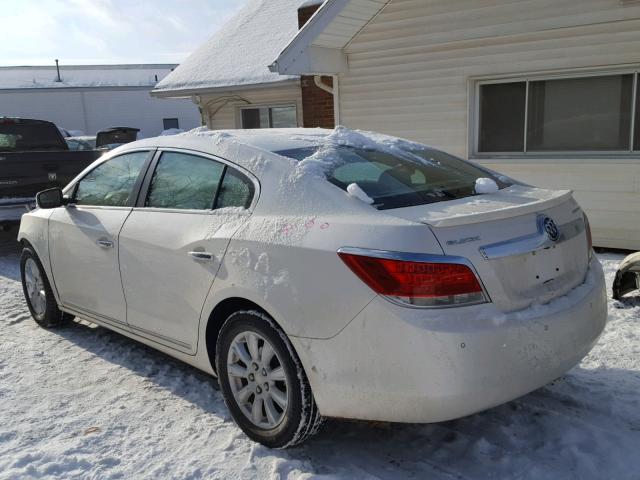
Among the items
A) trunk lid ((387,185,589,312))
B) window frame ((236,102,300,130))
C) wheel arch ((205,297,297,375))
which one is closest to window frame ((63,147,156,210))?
wheel arch ((205,297,297,375))

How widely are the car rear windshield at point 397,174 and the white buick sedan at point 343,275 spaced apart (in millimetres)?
14

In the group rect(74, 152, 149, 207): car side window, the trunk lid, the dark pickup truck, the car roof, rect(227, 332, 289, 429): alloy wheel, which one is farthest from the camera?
the dark pickup truck

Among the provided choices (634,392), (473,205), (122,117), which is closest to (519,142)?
(634,392)

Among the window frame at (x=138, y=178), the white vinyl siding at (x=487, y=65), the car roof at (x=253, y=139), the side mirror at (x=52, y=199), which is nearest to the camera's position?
the car roof at (x=253, y=139)

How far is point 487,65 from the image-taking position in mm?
7703

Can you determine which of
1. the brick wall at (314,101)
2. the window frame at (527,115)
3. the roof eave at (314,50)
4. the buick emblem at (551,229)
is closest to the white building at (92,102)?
the brick wall at (314,101)

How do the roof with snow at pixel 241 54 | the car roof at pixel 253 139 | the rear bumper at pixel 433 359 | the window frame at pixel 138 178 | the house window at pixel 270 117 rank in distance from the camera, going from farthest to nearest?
1. the house window at pixel 270 117
2. the roof with snow at pixel 241 54
3. the window frame at pixel 138 178
4. the car roof at pixel 253 139
5. the rear bumper at pixel 433 359

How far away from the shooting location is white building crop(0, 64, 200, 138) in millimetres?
36812

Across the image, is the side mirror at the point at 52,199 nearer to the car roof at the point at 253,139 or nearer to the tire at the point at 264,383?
the car roof at the point at 253,139

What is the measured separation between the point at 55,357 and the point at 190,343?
1634mm

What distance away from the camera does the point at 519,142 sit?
7.82 meters

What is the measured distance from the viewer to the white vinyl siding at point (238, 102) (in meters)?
11.9

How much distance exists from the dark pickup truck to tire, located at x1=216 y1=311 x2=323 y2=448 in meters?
6.11

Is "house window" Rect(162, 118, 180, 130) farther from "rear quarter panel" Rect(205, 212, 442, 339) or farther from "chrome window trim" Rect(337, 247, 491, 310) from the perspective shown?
"chrome window trim" Rect(337, 247, 491, 310)
